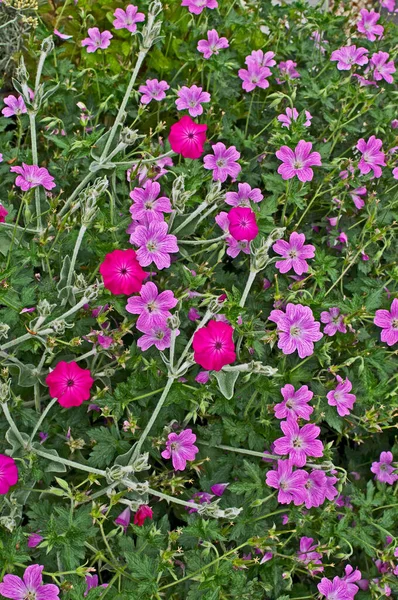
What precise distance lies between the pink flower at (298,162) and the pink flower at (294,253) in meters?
0.18

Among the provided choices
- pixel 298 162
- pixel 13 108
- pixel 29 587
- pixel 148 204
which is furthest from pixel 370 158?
pixel 29 587

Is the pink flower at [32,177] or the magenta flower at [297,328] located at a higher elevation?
the pink flower at [32,177]

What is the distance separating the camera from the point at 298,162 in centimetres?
204

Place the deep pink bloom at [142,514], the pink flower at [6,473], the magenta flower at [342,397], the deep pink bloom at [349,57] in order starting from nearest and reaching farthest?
the pink flower at [6,473]
the deep pink bloom at [142,514]
the magenta flower at [342,397]
the deep pink bloom at [349,57]

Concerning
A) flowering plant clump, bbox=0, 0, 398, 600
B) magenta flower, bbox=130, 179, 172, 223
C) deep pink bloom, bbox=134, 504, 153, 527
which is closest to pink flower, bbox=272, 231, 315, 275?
flowering plant clump, bbox=0, 0, 398, 600

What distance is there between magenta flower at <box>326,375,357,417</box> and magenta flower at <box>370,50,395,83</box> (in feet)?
3.78

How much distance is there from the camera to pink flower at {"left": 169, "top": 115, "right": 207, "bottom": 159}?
1.85m

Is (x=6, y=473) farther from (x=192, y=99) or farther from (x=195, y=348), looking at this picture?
(x=192, y=99)

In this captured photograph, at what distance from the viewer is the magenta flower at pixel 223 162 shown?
2094 millimetres

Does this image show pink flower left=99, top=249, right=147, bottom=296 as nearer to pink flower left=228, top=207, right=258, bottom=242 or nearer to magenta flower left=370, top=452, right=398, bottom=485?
pink flower left=228, top=207, right=258, bottom=242

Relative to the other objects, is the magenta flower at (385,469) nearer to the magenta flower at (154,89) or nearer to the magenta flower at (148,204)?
the magenta flower at (148,204)

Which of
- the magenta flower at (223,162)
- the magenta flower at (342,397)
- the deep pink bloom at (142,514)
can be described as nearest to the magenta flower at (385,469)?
the magenta flower at (342,397)

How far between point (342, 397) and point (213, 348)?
592 millimetres

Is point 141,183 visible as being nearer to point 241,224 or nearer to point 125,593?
point 241,224
